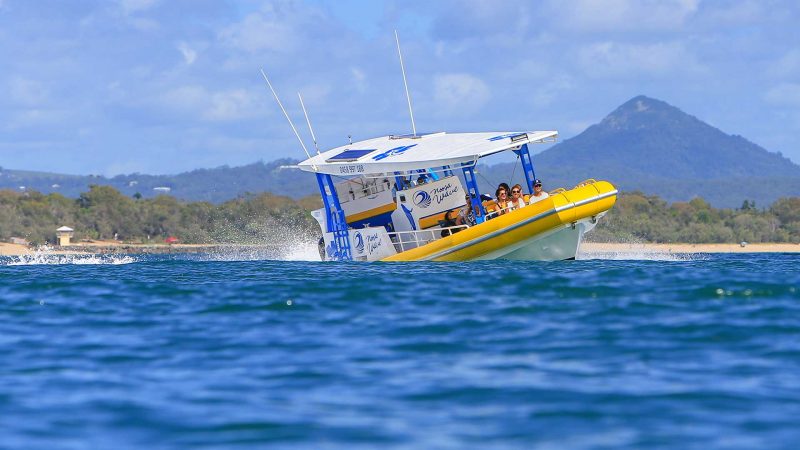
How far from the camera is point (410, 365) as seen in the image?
12.0 m

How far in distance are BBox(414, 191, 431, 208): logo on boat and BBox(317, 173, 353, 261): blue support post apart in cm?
162

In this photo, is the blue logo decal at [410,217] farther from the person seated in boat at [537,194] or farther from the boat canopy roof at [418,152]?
the person seated in boat at [537,194]

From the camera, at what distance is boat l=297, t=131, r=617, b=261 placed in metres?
25.2

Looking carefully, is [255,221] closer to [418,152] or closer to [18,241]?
[18,241]

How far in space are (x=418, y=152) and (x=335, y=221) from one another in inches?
106

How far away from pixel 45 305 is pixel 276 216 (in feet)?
194

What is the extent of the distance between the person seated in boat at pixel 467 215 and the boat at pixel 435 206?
2 cm

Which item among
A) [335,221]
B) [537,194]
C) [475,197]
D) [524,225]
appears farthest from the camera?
[335,221]

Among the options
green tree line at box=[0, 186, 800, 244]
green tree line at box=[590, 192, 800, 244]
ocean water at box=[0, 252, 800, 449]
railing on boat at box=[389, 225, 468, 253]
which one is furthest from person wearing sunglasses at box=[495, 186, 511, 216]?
green tree line at box=[590, 192, 800, 244]

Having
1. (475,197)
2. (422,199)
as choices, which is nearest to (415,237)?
(422,199)

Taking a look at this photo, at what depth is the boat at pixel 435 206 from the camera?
25.2m

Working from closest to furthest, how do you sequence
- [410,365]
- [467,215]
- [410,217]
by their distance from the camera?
[410,365], [467,215], [410,217]

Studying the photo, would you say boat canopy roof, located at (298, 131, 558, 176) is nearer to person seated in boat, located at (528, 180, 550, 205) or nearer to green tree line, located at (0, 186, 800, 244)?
person seated in boat, located at (528, 180, 550, 205)

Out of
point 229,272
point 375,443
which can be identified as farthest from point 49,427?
point 229,272
